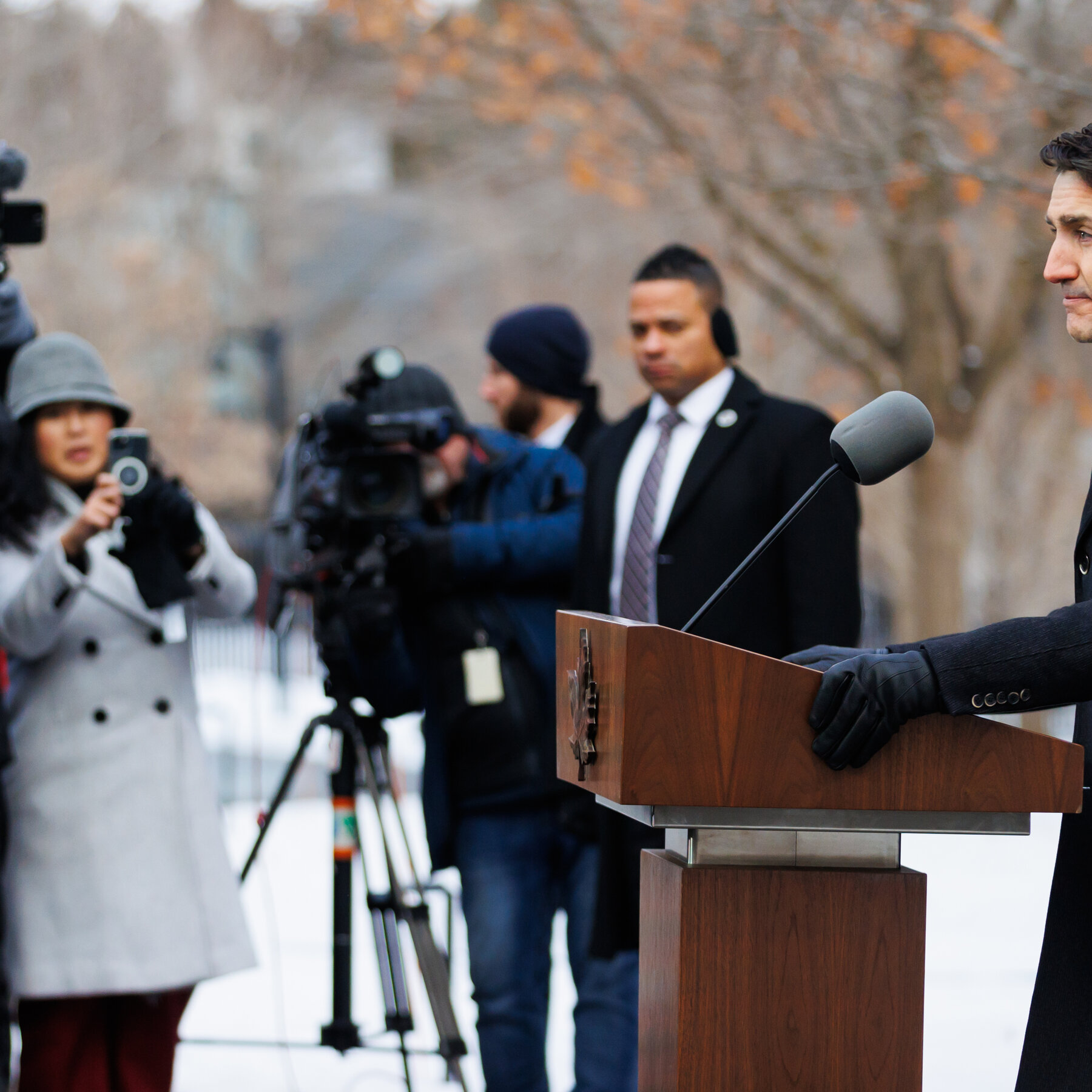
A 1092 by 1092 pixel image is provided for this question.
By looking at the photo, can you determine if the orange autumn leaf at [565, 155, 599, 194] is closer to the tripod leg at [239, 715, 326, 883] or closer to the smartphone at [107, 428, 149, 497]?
the tripod leg at [239, 715, 326, 883]

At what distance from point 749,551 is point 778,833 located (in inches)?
63.4

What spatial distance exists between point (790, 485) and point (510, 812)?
41.1 inches

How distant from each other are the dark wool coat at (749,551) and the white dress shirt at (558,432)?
115 centimetres

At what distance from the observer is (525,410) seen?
15.6 ft

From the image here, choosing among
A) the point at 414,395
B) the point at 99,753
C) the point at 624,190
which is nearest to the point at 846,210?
the point at 624,190

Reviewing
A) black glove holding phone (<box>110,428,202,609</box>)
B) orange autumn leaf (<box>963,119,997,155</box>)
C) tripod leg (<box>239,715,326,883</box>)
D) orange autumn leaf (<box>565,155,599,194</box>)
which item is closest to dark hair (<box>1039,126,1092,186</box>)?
black glove holding phone (<box>110,428,202,609</box>)

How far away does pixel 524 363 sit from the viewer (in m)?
4.68

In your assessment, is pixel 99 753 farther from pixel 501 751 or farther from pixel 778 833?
pixel 778 833

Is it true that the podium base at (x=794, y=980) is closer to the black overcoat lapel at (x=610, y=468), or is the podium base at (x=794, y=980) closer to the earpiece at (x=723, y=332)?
the black overcoat lapel at (x=610, y=468)

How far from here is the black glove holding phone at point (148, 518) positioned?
3.75m

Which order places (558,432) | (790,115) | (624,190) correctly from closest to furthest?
(558,432) < (790,115) < (624,190)

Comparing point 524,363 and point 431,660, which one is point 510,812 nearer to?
point 431,660

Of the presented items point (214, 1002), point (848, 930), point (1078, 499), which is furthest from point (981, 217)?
point (848, 930)

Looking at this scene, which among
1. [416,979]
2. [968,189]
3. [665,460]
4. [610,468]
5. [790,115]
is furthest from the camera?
[790,115]
